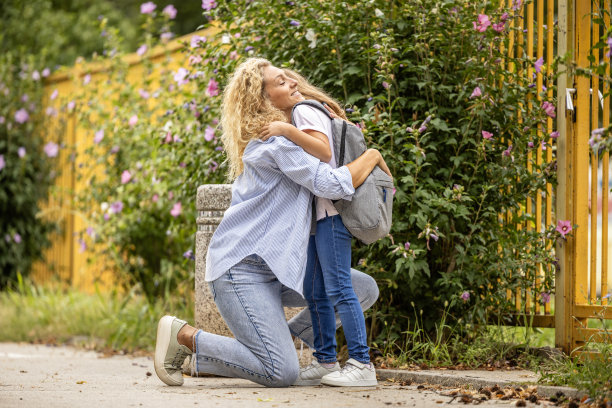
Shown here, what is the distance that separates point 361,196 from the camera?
375 cm

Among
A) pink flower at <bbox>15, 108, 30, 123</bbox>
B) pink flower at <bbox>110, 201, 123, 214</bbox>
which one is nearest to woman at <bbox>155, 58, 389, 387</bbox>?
pink flower at <bbox>110, 201, 123, 214</bbox>

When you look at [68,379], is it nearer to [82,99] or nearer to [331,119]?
[331,119]

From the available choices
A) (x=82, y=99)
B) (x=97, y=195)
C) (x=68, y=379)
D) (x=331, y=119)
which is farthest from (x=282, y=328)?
(x=82, y=99)

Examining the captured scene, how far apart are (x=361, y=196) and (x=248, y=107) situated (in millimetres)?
710

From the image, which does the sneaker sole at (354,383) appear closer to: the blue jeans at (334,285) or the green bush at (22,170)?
the blue jeans at (334,285)

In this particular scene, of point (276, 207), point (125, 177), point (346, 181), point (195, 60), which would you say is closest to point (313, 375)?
point (276, 207)

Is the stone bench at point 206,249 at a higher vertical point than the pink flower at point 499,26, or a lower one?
lower

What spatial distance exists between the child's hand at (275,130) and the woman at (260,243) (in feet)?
0.10

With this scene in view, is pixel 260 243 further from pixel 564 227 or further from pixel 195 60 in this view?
pixel 195 60

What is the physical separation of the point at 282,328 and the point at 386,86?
4.86ft

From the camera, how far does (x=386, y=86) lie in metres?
4.45

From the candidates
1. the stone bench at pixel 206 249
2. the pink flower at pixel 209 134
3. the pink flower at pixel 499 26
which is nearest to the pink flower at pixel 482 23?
the pink flower at pixel 499 26

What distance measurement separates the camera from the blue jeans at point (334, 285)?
3754 millimetres

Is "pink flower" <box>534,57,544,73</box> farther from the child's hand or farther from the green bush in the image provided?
the green bush
